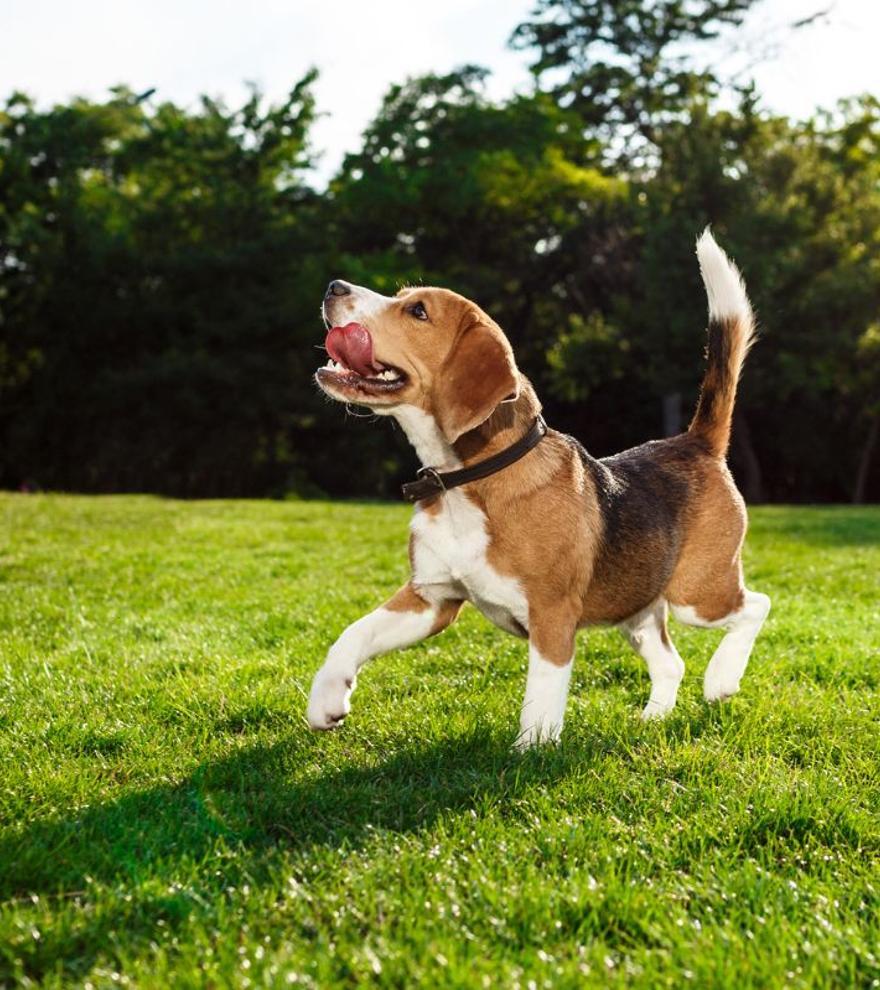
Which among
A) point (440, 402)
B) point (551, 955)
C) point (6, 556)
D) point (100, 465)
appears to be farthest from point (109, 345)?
point (551, 955)

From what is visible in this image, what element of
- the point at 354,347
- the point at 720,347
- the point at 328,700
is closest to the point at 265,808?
the point at 328,700

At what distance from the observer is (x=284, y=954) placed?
257cm

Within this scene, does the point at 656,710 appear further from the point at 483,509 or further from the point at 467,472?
the point at 467,472

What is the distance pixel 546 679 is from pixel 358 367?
4.85ft

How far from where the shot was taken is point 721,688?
5.18 meters

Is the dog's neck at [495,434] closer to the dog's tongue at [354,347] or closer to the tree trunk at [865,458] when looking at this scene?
the dog's tongue at [354,347]

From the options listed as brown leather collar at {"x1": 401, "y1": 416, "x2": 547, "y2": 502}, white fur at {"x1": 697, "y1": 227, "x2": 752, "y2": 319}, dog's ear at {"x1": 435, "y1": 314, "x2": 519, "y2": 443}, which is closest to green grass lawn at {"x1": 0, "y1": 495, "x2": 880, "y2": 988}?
brown leather collar at {"x1": 401, "y1": 416, "x2": 547, "y2": 502}

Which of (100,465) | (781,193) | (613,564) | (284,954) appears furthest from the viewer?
(100,465)

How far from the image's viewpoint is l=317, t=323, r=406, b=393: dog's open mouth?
4457 mm

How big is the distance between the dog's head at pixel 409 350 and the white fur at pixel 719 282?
1.75m

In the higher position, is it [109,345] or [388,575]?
[109,345]

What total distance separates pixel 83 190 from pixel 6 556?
25.2 metres

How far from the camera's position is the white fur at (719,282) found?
225 inches

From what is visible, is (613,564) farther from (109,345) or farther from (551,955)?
(109,345)
